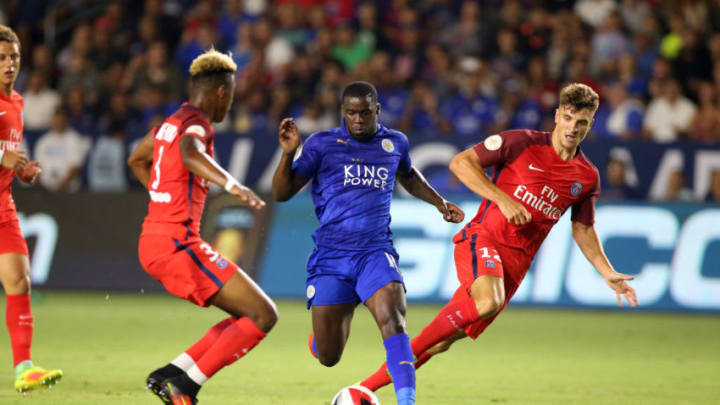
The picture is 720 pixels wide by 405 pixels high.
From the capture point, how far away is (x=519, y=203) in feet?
22.8

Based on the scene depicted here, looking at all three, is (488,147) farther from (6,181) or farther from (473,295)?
(6,181)

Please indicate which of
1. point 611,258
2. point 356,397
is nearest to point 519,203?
point 356,397

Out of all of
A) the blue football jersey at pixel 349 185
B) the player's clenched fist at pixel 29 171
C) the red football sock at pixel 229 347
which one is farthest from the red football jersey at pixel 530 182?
the player's clenched fist at pixel 29 171

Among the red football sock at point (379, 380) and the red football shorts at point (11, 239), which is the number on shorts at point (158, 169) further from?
the red football sock at point (379, 380)

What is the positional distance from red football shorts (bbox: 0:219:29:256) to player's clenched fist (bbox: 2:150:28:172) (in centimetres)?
57

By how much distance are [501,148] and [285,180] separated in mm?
1609

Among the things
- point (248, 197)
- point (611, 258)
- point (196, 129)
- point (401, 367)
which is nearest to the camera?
point (248, 197)

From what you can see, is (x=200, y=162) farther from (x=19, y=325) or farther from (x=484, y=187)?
(x=19, y=325)

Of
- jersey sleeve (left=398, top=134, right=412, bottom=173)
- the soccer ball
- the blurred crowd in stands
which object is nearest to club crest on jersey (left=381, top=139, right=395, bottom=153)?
jersey sleeve (left=398, top=134, right=412, bottom=173)

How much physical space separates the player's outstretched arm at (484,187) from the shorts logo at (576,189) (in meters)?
0.55

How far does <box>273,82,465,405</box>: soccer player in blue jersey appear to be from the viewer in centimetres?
674

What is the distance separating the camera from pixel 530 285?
1351cm

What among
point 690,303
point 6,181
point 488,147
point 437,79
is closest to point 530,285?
point 690,303

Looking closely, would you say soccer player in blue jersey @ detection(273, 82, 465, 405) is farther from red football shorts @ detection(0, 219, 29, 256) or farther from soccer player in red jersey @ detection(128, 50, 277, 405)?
red football shorts @ detection(0, 219, 29, 256)
